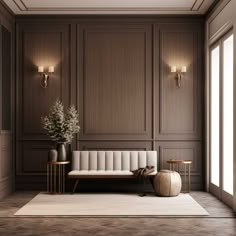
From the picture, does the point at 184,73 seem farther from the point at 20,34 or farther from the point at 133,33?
the point at 20,34

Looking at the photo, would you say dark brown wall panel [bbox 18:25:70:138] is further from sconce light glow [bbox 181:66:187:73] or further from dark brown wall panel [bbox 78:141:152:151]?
sconce light glow [bbox 181:66:187:73]

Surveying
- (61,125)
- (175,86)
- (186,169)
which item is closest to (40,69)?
(61,125)

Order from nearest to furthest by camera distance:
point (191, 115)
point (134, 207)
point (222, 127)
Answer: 1. point (134, 207)
2. point (222, 127)
3. point (191, 115)

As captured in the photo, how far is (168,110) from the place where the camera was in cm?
858

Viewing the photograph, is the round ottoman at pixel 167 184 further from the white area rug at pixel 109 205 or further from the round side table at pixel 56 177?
the round side table at pixel 56 177

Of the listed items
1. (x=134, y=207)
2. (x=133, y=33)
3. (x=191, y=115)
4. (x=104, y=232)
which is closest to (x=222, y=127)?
(x=191, y=115)

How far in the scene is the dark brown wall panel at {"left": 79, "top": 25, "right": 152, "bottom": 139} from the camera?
28.2 feet

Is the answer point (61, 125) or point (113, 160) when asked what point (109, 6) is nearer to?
point (61, 125)

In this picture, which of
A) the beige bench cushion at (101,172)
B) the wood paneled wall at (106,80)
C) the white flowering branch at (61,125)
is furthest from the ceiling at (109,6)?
the beige bench cushion at (101,172)

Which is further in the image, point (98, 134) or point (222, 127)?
point (98, 134)

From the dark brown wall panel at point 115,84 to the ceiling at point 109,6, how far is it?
0.41m

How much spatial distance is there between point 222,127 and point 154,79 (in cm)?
170

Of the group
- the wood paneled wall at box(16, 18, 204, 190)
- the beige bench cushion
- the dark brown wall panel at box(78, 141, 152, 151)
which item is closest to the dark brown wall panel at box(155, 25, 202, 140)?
the wood paneled wall at box(16, 18, 204, 190)

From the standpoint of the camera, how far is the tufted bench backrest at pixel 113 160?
27.6 ft
